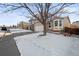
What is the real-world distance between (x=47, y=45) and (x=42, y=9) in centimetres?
55

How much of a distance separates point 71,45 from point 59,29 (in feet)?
0.99

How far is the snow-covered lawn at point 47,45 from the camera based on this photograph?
372 centimetres

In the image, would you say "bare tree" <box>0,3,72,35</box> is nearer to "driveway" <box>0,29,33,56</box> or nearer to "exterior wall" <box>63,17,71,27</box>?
"exterior wall" <box>63,17,71,27</box>

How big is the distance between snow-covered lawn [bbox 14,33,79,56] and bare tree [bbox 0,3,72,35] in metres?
0.15

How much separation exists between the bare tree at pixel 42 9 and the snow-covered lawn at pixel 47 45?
153 mm

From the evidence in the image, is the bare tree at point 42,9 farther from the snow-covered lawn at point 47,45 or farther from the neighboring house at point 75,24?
the neighboring house at point 75,24

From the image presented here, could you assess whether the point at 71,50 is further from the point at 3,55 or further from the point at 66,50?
the point at 3,55

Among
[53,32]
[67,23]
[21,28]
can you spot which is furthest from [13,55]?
[67,23]

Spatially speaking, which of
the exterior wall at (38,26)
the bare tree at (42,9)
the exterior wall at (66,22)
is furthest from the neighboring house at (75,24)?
the exterior wall at (38,26)

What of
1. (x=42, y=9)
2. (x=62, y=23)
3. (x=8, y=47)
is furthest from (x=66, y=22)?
(x=8, y=47)

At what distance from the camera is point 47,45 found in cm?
376

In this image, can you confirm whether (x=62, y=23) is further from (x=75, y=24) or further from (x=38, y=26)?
(x=38, y=26)

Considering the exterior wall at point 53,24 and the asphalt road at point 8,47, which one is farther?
the exterior wall at point 53,24

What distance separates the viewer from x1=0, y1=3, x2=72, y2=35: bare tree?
3746 millimetres
